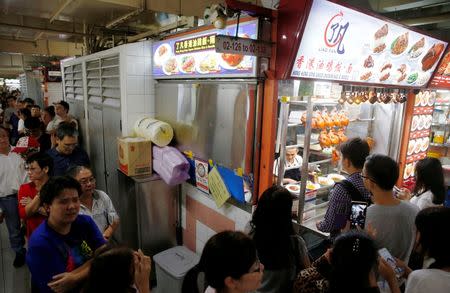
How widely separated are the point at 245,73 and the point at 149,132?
1885 mm

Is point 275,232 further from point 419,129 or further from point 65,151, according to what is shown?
point 419,129

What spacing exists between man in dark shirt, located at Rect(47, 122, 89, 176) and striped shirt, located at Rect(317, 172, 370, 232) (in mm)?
3387

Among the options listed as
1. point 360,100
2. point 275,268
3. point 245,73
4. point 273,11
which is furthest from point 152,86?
point 275,268

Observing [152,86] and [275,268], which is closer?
[275,268]

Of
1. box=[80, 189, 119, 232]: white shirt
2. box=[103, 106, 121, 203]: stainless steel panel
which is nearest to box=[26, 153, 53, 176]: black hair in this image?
box=[80, 189, 119, 232]: white shirt

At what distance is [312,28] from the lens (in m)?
2.57

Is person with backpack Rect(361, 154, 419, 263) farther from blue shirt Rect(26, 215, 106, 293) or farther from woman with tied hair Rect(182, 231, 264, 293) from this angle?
blue shirt Rect(26, 215, 106, 293)

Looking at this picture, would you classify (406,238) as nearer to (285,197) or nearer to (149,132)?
(285,197)

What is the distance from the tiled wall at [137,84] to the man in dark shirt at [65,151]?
79 cm

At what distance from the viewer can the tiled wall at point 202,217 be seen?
3.62 metres

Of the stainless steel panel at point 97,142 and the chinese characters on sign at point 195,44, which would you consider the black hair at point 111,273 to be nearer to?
the chinese characters on sign at point 195,44

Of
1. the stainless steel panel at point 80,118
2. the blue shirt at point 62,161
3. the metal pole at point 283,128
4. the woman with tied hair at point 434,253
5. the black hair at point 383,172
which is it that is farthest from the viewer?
the stainless steel panel at point 80,118

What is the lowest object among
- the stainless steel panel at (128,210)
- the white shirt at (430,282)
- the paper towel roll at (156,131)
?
the stainless steel panel at (128,210)

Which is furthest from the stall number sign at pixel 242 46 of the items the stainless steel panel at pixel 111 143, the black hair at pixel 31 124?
the black hair at pixel 31 124
